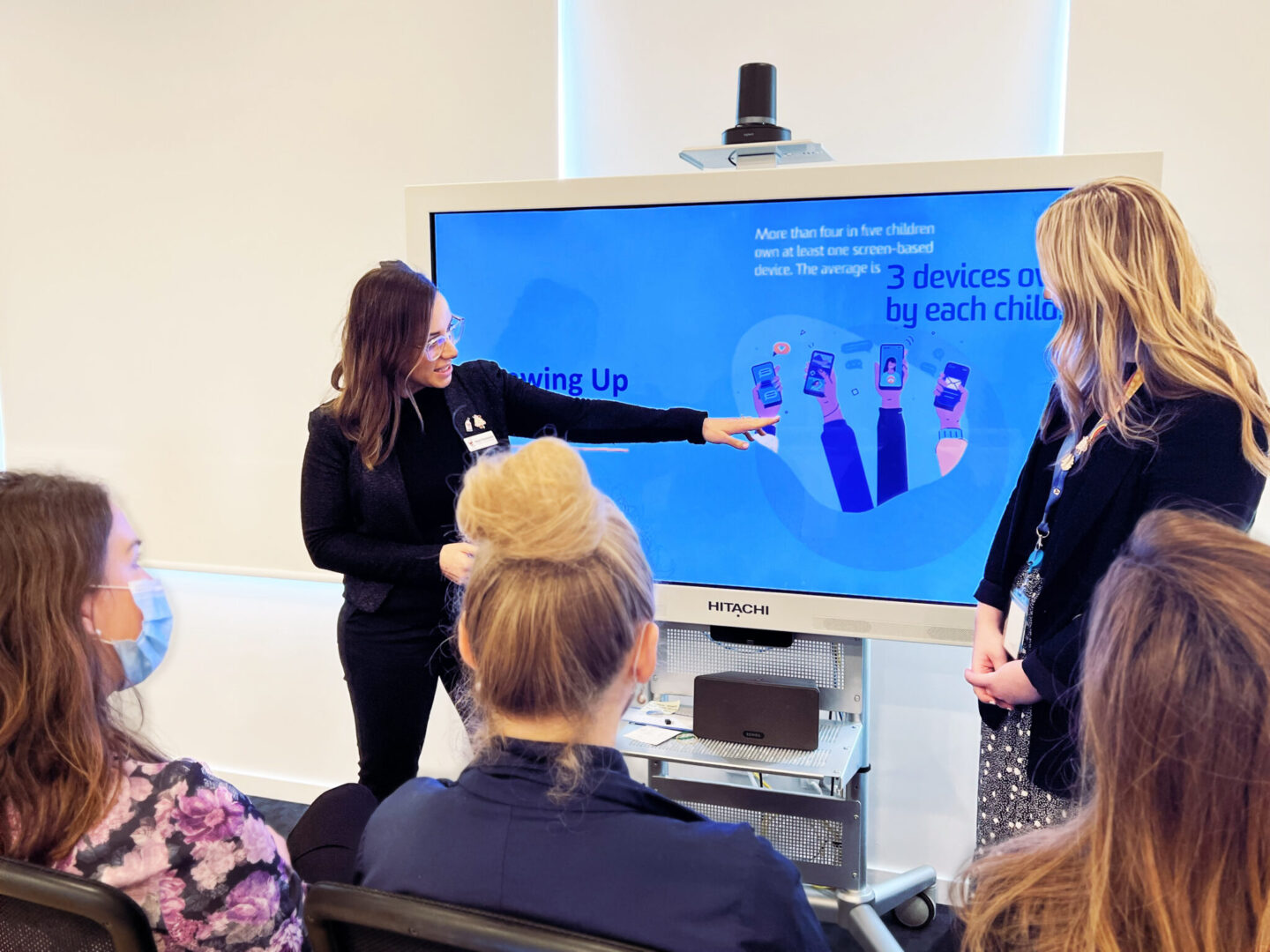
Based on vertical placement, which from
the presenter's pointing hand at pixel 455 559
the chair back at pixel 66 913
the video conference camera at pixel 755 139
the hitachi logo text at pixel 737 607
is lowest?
the hitachi logo text at pixel 737 607

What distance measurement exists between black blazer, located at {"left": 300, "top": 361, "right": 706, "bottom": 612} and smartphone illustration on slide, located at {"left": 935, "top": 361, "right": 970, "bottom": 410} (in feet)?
1.77

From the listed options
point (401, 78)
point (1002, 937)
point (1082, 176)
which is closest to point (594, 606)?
point (1002, 937)

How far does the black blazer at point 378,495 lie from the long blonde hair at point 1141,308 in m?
0.93

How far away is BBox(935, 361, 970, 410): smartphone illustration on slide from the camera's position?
7.08 feet

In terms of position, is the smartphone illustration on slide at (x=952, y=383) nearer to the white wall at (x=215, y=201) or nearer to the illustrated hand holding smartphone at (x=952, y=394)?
the illustrated hand holding smartphone at (x=952, y=394)

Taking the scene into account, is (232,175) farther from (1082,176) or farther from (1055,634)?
(1055,634)

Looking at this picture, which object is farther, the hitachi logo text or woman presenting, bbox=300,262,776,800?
the hitachi logo text

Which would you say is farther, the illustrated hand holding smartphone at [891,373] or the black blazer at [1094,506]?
the illustrated hand holding smartphone at [891,373]

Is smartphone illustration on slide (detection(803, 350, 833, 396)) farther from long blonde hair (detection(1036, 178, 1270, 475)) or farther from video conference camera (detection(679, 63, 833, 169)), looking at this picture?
long blonde hair (detection(1036, 178, 1270, 475))

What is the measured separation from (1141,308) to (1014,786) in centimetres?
85

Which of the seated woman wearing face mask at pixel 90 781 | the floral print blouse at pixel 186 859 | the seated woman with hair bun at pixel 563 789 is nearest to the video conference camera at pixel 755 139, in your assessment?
the seated woman with hair bun at pixel 563 789

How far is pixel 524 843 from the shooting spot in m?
0.93

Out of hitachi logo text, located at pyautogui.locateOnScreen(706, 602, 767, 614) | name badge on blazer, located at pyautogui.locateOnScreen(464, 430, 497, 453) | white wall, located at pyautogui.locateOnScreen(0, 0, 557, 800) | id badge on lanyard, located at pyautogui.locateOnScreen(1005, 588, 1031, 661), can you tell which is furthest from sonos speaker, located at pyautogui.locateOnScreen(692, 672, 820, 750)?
white wall, located at pyautogui.locateOnScreen(0, 0, 557, 800)

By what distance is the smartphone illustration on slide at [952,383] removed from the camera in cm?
216
